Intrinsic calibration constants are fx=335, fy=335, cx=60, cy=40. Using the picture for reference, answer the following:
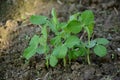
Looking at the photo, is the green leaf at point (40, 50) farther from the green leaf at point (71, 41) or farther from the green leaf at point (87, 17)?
the green leaf at point (87, 17)

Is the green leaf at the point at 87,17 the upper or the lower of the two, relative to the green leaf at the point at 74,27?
A: upper

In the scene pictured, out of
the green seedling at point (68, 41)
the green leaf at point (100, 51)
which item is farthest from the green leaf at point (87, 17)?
the green leaf at point (100, 51)

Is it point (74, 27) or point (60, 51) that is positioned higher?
point (74, 27)

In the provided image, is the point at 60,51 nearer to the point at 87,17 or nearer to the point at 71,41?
the point at 71,41

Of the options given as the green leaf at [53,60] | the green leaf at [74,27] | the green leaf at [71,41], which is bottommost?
the green leaf at [53,60]

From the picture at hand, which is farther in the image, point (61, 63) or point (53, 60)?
point (61, 63)

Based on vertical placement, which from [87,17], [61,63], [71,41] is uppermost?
[87,17]

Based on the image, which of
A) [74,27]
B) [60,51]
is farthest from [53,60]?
[74,27]

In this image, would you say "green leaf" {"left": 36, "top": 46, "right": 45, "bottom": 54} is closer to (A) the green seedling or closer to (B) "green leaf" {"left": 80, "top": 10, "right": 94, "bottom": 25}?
(A) the green seedling

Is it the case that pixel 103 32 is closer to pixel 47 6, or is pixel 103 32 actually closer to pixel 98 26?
pixel 98 26
